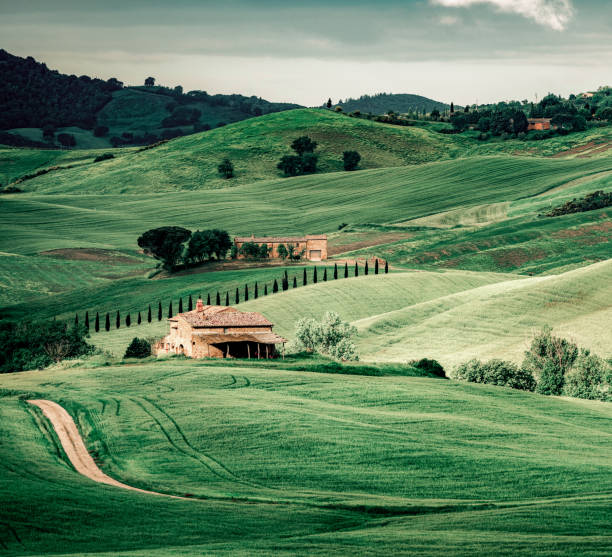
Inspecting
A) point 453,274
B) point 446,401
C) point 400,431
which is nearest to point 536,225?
point 453,274

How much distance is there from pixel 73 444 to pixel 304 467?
9.12 meters

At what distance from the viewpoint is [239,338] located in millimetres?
70188

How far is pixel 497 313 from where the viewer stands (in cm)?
8538

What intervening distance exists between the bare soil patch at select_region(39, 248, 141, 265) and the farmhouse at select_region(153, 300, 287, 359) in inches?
2731

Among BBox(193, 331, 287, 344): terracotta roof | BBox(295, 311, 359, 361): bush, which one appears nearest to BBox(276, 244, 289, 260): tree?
BBox(295, 311, 359, 361): bush

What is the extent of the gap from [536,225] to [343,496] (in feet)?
375

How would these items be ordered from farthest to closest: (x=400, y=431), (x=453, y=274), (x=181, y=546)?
(x=453, y=274), (x=400, y=431), (x=181, y=546)

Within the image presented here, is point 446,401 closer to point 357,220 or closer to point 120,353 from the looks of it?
point 120,353

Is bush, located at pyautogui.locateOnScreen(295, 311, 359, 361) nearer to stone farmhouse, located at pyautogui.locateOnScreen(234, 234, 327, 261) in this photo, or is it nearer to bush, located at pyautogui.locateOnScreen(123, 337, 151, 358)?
bush, located at pyautogui.locateOnScreen(123, 337, 151, 358)

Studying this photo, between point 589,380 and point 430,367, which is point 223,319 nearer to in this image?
point 430,367

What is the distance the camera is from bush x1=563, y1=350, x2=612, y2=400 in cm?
6091

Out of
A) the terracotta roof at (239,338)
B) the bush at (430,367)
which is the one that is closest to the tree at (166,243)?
the terracotta roof at (239,338)

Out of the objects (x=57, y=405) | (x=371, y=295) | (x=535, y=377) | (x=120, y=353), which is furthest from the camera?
(x=371, y=295)

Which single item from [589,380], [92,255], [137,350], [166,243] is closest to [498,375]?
[589,380]
